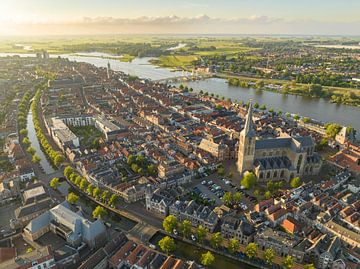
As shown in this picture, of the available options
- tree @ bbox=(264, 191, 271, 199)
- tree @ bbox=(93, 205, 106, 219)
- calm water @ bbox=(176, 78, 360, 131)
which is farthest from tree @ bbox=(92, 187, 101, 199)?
calm water @ bbox=(176, 78, 360, 131)

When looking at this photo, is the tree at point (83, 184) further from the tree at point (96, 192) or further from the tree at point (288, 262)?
the tree at point (288, 262)

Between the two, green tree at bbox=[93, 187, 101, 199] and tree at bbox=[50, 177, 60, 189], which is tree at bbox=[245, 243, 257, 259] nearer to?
green tree at bbox=[93, 187, 101, 199]

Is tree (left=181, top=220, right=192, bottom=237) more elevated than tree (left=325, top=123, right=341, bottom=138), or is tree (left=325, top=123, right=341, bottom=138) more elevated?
tree (left=325, top=123, right=341, bottom=138)

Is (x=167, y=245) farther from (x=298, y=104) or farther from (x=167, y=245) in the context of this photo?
(x=298, y=104)

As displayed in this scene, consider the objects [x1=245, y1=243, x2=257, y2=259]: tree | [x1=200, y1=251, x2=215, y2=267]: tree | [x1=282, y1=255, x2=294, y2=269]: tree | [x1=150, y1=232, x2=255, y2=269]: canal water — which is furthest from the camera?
[x1=150, y1=232, x2=255, y2=269]: canal water

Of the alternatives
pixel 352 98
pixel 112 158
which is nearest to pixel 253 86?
pixel 352 98

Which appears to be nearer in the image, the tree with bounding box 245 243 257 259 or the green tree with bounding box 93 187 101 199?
the tree with bounding box 245 243 257 259

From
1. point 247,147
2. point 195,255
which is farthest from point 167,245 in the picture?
point 247,147
